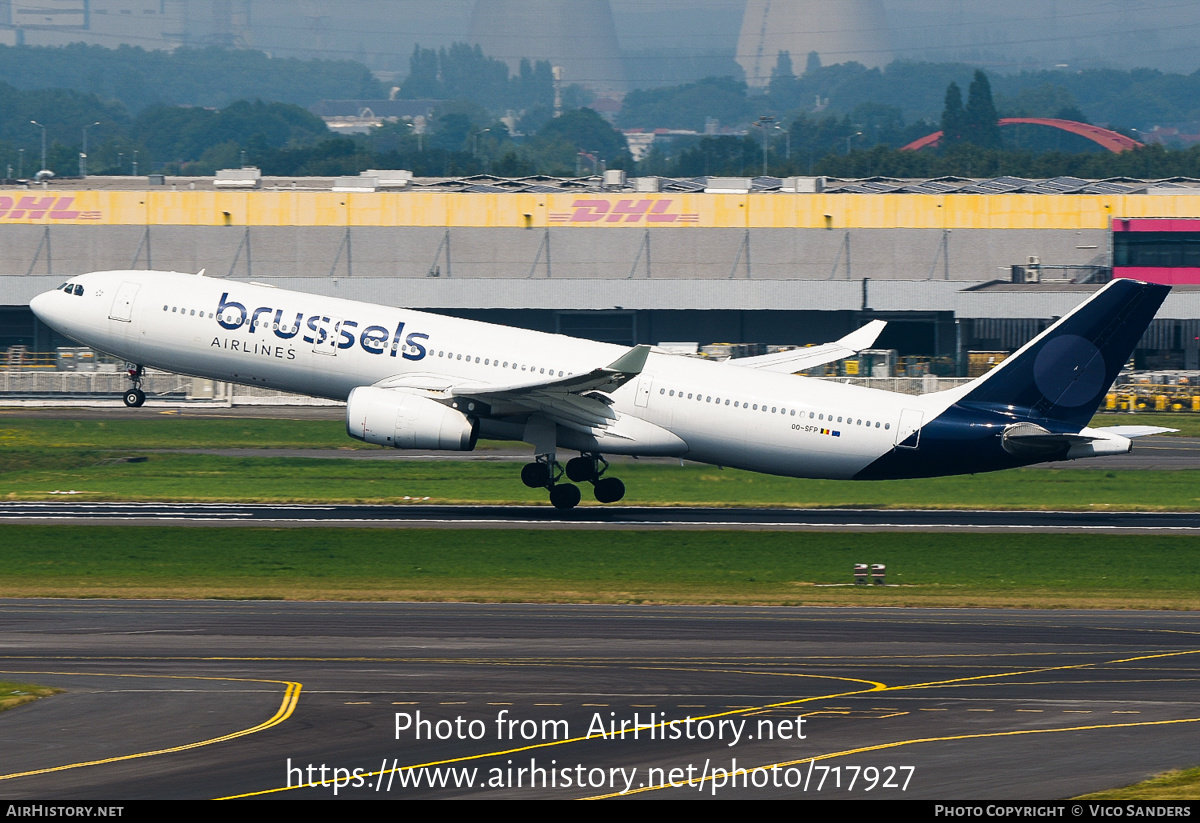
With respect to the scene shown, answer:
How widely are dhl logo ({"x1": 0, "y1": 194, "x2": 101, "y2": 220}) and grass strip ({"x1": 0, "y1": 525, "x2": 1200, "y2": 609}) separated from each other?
7109 centimetres

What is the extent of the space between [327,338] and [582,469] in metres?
10.3

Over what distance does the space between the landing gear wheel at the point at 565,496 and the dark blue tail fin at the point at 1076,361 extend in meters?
13.9

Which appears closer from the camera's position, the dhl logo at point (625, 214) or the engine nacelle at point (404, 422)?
the engine nacelle at point (404, 422)

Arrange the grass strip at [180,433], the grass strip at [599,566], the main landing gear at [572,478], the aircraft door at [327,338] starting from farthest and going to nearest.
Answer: the grass strip at [180,433], the main landing gear at [572,478], the aircraft door at [327,338], the grass strip at [599,566]

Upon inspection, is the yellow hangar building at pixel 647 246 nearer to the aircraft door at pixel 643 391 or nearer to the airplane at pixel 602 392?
the airplane at pixel 602 392

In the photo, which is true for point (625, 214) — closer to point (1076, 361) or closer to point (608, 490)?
point (608, 490)

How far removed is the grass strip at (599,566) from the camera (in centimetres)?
4200

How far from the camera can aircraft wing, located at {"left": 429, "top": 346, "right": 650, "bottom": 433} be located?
51.2 metres

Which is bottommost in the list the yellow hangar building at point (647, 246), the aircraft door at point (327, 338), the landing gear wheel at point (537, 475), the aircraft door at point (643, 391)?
the landing gear wheel at point (537, 475)

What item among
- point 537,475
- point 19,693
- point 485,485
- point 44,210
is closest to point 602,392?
point 537,475

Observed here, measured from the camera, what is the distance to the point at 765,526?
53844mm

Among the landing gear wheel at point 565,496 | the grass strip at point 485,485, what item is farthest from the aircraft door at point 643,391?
the grass strip at point 485,485

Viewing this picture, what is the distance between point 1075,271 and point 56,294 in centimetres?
7835

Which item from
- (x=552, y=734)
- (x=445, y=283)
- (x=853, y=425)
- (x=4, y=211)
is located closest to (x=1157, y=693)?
(x=552, y=734)
